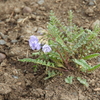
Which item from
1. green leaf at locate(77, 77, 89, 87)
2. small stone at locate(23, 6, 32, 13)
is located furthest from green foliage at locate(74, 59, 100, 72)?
small stone at locate(23, 6, 32, 13)

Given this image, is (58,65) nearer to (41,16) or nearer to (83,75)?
(83,75)

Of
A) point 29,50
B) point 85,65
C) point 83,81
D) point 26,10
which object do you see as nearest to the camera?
point 85,65

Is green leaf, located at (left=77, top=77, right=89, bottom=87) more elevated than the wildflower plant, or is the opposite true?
the wildflower plant

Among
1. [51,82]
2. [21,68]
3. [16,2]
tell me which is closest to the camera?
[51,82]

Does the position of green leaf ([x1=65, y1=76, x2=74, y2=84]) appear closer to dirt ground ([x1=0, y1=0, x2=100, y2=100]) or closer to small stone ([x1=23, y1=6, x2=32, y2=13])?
dirt ground ([x1=0, y1=0, x2=100, y2=100])

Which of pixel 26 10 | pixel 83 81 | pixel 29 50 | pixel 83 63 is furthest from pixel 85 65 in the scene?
pixel 26 10

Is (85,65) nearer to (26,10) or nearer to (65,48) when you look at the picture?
(65,48)

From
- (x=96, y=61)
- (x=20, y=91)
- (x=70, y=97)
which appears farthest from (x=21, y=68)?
(x=96, y=61)

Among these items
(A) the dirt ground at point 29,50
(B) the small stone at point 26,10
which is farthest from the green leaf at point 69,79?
(B) the small stone at point 26,10
